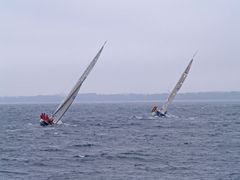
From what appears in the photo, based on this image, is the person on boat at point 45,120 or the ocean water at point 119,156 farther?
the person on boat at point 45,120

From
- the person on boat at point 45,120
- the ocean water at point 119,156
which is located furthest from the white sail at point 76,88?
the ocean water at point 119,156

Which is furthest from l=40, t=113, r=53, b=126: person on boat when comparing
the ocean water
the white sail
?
the ocean water

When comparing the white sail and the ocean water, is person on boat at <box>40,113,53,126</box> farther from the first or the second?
A: the ocean water

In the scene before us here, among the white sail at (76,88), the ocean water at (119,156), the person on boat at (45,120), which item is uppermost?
the white sail at (76,88)

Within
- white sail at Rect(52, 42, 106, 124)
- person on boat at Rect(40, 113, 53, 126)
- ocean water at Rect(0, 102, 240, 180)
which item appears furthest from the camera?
person on boat at Rect(40, 113, 53, 126)

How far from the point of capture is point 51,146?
146 ft

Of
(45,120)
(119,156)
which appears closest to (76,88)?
(45,120)

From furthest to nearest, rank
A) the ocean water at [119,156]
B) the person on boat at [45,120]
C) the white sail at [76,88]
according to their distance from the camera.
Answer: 1. the person on boat at [45,120]
2. the white sail at [76,88]
3. the ocean water at [119,156]

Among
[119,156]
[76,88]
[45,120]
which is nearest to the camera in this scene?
[119,156]

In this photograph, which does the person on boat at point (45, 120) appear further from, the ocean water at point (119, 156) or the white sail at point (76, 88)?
the ocean water at point (119, 156)

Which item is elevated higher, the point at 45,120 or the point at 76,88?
the point at 76,88

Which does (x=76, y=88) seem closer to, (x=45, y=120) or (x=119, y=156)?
(x=45, y=120)

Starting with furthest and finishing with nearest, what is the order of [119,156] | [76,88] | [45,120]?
[45,120], [76,88], [119,156]

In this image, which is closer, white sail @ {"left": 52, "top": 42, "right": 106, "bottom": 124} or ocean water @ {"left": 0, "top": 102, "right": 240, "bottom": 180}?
ocean water @ {"left": 0, "top": 102, "right": 240, "bottom": 180}
